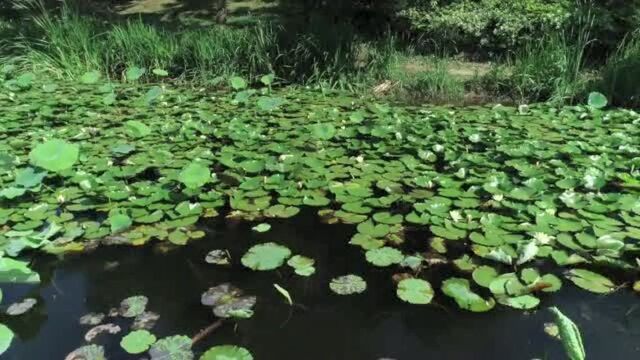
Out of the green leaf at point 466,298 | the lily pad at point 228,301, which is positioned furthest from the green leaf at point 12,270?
the green leaf at point 466,298

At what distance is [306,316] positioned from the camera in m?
2.46

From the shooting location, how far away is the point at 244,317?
239cm

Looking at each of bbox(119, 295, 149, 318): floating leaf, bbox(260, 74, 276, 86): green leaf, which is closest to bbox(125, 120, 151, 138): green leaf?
bbox(260, 74, 276, 86): green leaf

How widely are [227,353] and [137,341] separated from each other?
380mm

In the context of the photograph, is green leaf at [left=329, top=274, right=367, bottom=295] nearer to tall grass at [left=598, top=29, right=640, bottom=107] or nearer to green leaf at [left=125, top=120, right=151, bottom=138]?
green leaf at [left=125, top=120, right=151, bottom=138]

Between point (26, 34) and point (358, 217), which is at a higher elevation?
point (26, 34)

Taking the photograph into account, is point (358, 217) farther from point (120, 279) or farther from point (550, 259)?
point (120, 279)

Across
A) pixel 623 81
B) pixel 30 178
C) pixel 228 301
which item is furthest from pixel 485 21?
pixel 228 301

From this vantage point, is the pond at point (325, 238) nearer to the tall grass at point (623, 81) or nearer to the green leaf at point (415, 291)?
the green leaf at point (415, 291)

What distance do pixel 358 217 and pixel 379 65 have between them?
3896 millimetres

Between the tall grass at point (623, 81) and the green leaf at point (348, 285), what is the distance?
420 cm

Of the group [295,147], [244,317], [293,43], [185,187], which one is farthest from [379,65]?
[244,317]

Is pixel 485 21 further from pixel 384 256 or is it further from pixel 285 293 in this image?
pixel 285 293

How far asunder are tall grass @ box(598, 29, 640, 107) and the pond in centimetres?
106
